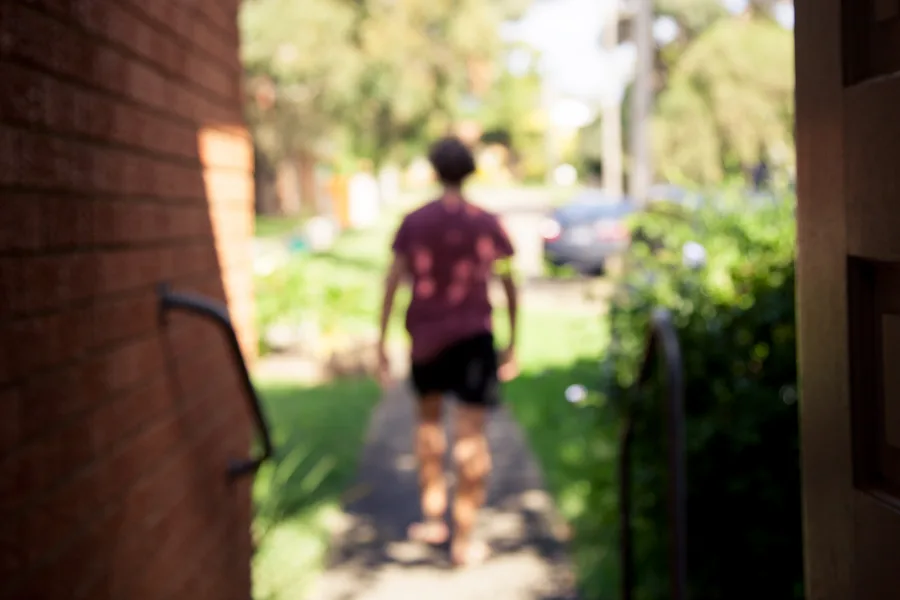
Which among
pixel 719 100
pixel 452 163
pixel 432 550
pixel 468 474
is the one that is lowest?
pixel 432 550

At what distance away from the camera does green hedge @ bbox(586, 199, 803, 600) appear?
4.55 m

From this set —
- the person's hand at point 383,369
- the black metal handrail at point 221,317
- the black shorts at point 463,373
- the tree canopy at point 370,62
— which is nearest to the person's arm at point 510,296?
the black shorts at point 463,373

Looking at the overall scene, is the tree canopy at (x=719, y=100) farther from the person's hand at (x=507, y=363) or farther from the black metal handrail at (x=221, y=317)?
the black metal handrail at (x=221, y=317)

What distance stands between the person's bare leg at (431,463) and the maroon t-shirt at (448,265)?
26 centimetres

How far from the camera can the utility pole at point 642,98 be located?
1781cm

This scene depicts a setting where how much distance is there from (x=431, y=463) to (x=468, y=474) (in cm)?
23

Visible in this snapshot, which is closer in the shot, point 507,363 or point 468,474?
point 468,474

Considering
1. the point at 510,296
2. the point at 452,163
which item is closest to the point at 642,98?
the point at 510,296

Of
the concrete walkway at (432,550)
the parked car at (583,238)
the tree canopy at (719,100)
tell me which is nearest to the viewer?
the concrete walkway at (432,550)

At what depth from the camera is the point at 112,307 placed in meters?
2.77

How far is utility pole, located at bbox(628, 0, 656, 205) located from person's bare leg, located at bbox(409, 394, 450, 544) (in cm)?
1196

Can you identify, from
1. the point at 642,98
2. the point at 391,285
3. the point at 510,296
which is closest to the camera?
the point at 391,285

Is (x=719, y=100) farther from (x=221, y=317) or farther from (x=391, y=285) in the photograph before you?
(x=221, y=317)

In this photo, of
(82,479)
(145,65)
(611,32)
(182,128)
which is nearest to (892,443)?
(82,479)
